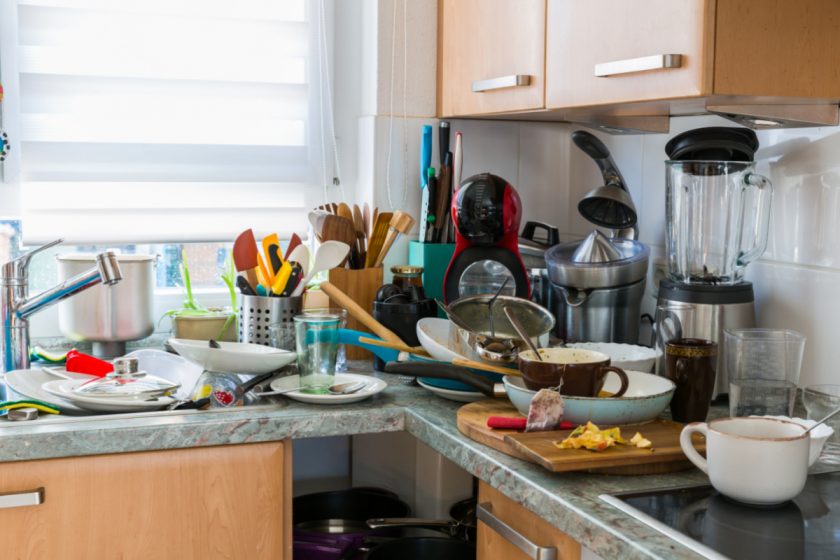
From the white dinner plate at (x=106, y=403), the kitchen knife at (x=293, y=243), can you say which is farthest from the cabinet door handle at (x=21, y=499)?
the kitchen knife at (x=293, y=243)

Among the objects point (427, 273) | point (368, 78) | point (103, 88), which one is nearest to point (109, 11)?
point (103, 88)

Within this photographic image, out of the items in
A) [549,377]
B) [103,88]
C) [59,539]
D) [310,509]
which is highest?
[103,88]

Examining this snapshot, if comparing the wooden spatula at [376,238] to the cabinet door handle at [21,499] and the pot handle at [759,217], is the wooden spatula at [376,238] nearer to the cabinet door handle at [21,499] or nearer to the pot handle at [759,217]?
the pot handle at [759,217]

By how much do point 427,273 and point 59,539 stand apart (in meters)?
0.99

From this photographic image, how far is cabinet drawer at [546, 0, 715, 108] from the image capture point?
1.47m

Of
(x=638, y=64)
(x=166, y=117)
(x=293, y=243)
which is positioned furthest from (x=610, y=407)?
(x=166, y=117)

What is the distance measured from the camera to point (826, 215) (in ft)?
5.62

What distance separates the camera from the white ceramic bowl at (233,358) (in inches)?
74.3

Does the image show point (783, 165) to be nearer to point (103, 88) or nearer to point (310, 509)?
point (310, 509)

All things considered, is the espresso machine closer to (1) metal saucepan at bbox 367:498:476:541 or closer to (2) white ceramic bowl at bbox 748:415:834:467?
(2) white ceramic bowl at bbox 748:415:834:467

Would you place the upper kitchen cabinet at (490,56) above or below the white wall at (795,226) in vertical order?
above

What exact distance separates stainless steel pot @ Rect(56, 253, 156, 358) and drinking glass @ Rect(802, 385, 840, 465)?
1.35 m

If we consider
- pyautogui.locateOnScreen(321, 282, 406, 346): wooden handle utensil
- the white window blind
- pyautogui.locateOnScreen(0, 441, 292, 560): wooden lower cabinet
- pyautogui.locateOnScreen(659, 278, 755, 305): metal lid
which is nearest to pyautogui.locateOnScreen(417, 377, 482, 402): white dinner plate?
pyautogui.locateOnScreen(321, 282, 406, 346): wooden handle utensil

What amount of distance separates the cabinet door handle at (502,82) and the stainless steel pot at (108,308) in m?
0.79
